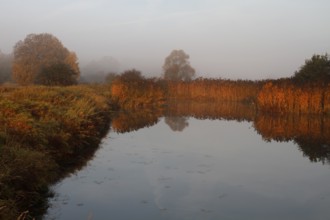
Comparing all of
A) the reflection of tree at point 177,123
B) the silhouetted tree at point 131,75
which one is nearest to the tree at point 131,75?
the silhouetted tree at point 131,75

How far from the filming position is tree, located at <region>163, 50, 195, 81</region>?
5881 cm

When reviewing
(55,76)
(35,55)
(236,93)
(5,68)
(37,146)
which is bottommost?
(37,146)

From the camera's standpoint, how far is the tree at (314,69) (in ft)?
100.0

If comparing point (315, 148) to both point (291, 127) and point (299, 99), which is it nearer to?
point (291, 127)

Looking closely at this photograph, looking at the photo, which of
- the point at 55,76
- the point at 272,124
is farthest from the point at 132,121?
the point at 55,76

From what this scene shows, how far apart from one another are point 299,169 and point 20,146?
6735 mm

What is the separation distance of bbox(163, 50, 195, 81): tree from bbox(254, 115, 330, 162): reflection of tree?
35854 mm

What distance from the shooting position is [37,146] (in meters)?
9.23

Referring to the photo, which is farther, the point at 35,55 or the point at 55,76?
the point at 35,55

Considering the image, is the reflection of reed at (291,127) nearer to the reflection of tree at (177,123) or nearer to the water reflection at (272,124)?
the water reflection at (272,124)

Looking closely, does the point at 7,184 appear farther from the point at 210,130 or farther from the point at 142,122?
the point at 142,122

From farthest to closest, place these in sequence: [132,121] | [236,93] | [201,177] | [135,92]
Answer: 1. [236,93]
2. [135,92]
3. [132,121]
4. [201,177]

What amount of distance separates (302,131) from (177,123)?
18.5 feet

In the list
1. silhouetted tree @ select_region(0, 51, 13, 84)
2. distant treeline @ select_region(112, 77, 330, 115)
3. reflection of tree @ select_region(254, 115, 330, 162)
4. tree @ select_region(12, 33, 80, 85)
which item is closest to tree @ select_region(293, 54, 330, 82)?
distant treeline @ select_region(112, 77, 330, 115)
